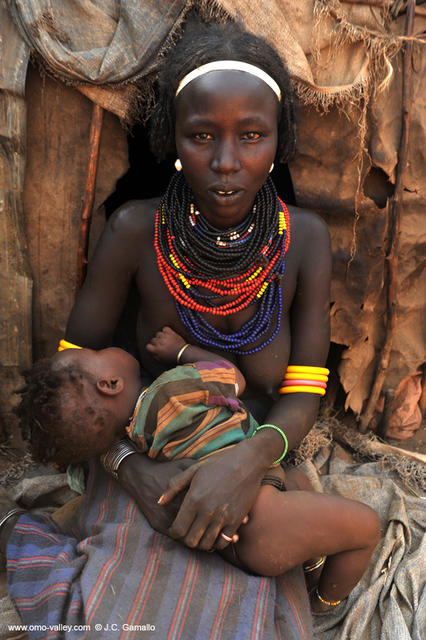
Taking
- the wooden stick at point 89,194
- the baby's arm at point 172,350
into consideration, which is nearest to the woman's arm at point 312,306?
the baby's arm at point 172,350

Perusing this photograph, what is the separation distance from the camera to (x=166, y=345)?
215cm

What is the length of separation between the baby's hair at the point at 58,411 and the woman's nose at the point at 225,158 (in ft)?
2.59

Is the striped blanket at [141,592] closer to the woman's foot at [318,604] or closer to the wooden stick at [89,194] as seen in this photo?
the woman's foot at [318,604]

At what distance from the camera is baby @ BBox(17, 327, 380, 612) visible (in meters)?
1.71

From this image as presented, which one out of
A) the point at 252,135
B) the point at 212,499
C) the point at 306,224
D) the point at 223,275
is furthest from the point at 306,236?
the point at 212,499

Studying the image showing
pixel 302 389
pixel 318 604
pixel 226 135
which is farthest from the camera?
pixel 302 389

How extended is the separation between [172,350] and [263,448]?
53cm

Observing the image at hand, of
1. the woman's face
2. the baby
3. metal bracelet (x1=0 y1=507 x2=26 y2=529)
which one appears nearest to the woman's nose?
the woman's face

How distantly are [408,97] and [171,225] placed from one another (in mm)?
1210

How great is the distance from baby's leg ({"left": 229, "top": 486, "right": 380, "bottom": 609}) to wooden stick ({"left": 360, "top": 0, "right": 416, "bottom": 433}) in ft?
4.14

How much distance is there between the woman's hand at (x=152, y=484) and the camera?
1.78 metres

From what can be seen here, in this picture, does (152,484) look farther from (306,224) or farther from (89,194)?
(89,194)

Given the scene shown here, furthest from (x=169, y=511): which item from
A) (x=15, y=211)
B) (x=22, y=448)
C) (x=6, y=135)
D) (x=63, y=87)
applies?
(x=63, y=87)

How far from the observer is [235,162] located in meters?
1.84
